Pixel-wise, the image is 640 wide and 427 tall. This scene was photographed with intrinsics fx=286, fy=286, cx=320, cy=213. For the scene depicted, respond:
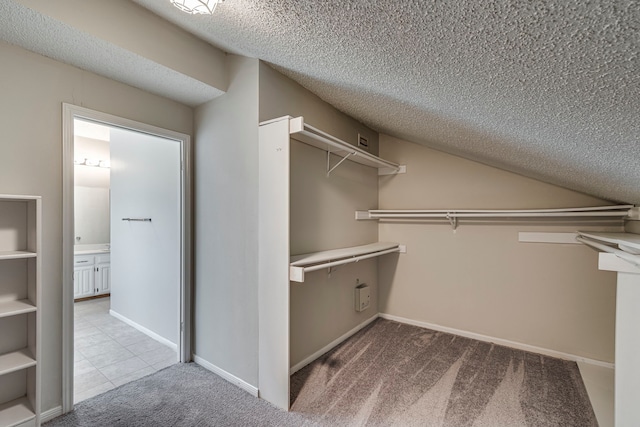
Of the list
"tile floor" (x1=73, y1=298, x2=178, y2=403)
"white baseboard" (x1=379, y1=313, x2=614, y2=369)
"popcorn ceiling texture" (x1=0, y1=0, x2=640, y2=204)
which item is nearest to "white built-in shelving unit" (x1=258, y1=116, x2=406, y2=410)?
"popcorn ceiling texture" (x1=0, y1=0, x2=640, y2=204)

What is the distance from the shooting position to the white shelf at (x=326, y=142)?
1844mm

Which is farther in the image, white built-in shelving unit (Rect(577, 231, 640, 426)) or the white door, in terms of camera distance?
the white door

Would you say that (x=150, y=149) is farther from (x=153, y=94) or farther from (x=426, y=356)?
(x=426, y=356)

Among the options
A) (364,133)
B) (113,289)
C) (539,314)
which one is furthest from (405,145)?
(113,289)

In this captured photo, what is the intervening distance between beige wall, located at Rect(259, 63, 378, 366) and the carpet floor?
37 centimetres

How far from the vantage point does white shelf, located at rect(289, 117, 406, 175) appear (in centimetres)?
184

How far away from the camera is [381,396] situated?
2021 mm

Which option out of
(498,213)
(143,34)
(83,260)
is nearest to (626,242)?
(498,213)

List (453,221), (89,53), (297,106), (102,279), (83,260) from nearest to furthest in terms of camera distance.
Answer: (89,53) < (297,106) < (453,221) < (83,260) < (102,279)

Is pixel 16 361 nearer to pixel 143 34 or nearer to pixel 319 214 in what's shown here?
pixel 143 34

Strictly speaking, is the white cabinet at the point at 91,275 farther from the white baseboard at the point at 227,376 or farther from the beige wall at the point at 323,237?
the beige wall at the point at 323,237

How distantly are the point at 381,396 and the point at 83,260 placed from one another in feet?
14.9

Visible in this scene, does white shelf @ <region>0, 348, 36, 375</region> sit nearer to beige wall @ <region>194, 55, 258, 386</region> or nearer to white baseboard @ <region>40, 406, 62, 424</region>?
white baseboard @ <region>40, 406, 62, 424</region>

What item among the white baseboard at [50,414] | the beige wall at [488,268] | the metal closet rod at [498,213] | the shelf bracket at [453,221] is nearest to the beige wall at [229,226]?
the white baseboard at [50,414]
